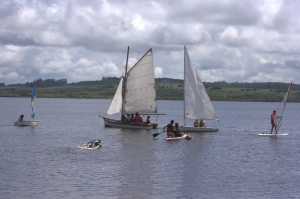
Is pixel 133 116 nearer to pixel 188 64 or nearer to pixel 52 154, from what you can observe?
pixel 188 64

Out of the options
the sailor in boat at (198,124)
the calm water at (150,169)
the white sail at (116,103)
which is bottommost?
the calm water at (150,169)

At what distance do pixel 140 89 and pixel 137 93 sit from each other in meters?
0.69

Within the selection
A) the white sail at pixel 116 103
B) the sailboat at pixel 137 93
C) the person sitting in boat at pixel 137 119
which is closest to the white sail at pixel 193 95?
the sailboat at pixel 137 93

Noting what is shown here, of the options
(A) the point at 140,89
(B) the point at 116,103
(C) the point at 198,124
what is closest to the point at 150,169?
(C) the point at 198,124

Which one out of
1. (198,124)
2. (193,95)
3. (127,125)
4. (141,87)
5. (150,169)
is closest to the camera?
(150,169)

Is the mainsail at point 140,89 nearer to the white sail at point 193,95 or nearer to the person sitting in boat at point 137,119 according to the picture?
the person sitting in boat at point 137,119

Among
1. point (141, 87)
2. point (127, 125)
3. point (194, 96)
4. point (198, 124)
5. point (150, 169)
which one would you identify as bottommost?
point (150, 169)

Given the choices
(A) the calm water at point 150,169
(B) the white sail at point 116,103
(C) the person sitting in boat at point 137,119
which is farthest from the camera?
(B) the white sail at point 116,103

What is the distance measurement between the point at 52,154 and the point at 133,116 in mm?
32874

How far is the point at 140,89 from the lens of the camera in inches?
3378

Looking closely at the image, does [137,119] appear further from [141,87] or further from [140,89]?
[141,87]

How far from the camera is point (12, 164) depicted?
48094 mm

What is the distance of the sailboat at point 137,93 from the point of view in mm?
85312

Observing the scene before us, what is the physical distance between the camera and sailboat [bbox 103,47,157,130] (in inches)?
3359
